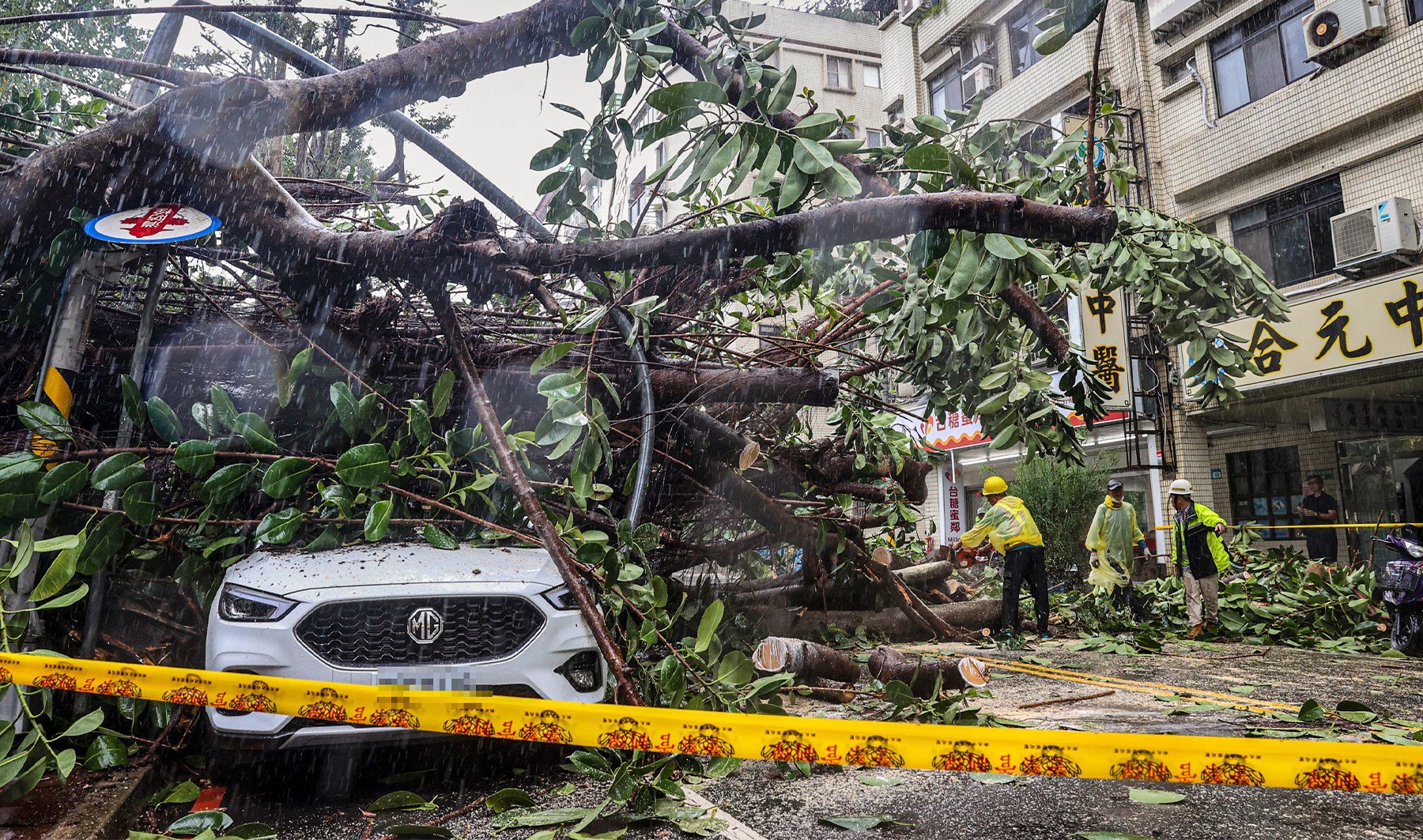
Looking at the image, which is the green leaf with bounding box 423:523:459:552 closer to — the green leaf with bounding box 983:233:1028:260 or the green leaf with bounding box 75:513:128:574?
the green leaf with bounding box 75:513:128:574

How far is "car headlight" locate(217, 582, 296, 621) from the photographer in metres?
3.32

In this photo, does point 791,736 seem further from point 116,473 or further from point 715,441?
point 715,441

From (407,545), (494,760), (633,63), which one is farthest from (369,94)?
(494,760)

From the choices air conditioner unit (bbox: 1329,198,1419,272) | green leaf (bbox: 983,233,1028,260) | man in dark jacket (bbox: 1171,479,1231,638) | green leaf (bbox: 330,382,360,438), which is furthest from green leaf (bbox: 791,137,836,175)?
air conditioner unit (bbox: 1329,198,1419,272)

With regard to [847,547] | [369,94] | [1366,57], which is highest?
[1366,57]

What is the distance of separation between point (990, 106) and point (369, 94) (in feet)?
Answer: 60.5

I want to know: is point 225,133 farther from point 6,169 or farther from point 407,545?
point 407,545

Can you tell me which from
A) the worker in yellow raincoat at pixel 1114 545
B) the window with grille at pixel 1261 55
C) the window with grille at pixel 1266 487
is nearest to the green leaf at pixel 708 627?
the worker in yellow raincoat at pixel 1114 545

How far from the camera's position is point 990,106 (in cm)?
1962

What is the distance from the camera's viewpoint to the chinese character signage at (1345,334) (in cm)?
1073

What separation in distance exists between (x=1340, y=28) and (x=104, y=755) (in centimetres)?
1588

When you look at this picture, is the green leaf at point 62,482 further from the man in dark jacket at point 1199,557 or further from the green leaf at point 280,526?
the man in dark jacket at point 1199,557

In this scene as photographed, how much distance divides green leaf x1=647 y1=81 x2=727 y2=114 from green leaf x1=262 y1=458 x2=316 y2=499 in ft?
7.47

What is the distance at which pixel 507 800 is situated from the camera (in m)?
3.00
